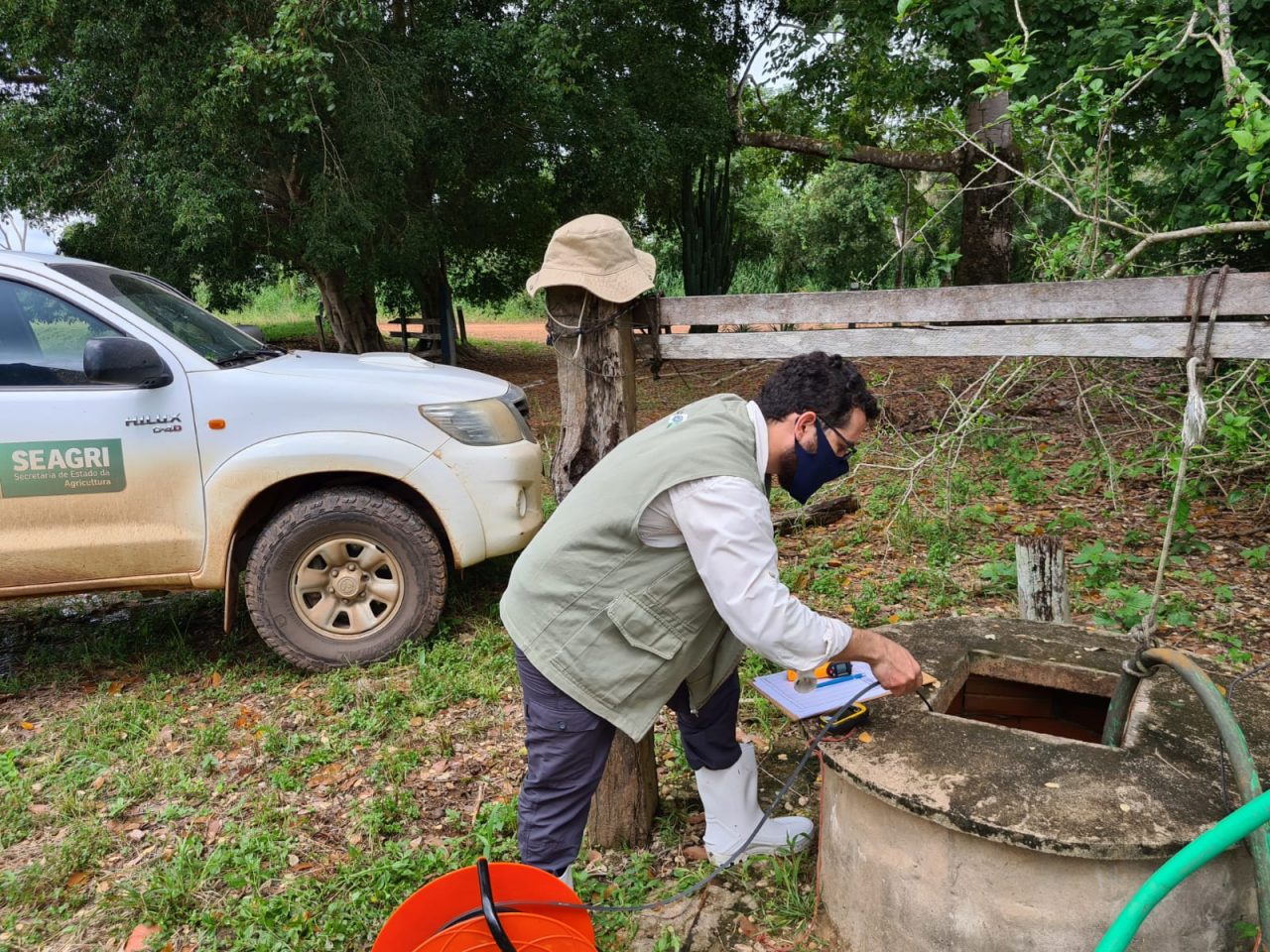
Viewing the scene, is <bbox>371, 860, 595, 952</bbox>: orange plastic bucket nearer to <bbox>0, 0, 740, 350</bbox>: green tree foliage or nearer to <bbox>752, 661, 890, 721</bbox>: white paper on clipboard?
<bbox>752, 661, 890, 721</bbox>: white paper on clipboard

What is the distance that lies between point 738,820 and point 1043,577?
1.66m

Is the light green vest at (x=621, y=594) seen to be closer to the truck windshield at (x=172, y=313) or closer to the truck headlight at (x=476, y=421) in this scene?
the truck headlight at (x=476, y=421)

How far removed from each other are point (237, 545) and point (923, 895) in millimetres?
3628

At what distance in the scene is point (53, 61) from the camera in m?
9.91

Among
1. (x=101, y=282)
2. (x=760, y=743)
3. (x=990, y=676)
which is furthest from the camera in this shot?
(x=101, y=282)

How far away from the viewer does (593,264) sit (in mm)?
3293

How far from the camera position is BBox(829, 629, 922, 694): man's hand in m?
2.39

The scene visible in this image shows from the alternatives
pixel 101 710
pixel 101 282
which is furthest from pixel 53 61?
pixel 101 710

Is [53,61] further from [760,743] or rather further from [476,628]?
[760,743]

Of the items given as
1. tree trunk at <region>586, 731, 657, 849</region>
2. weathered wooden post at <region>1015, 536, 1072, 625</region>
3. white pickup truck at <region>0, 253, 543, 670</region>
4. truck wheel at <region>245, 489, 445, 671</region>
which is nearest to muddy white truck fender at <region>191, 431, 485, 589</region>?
white pickup truck at <region>0, 253, 543, 670</region>

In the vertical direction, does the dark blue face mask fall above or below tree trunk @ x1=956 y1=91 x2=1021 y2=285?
below

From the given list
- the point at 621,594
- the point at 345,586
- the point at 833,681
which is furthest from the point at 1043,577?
the point at 345,586

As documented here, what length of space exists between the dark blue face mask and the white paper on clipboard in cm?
67

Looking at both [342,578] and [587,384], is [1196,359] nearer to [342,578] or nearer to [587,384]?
[587,384]
